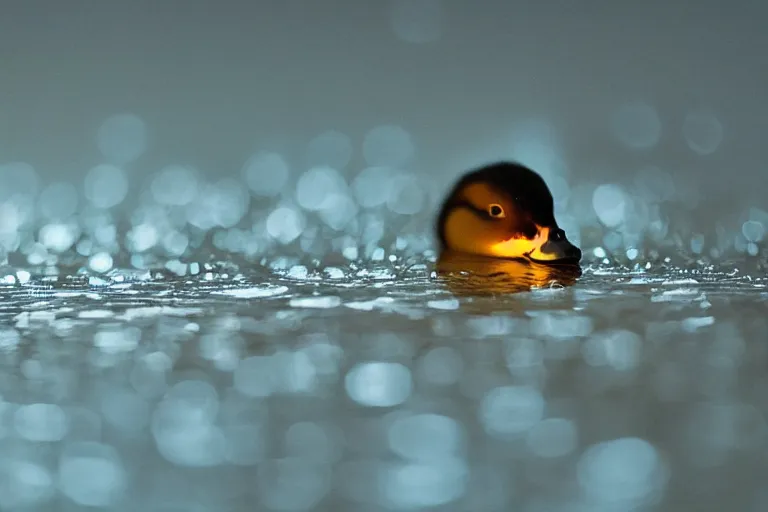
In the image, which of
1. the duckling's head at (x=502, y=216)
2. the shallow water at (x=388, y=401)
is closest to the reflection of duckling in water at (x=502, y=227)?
the duckling's head at (x=502, y=216)

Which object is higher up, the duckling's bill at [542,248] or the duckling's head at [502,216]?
the duckling's head at [502,216]

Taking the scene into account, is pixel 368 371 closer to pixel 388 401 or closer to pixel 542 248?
pixel 388 401

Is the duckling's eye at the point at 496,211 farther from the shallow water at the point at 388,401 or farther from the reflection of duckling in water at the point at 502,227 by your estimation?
the shallow water at the point at 388,401

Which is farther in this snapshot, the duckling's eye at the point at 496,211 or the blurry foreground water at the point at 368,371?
the duckling's eye at the point at 496,211

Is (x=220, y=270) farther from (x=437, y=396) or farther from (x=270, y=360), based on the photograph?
(x=437, y=396)

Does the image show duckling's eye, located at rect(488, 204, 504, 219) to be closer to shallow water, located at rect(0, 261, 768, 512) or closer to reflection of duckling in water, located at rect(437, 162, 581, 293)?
reflection of duckling in water, located at rect(437, 162, 581, 293)
